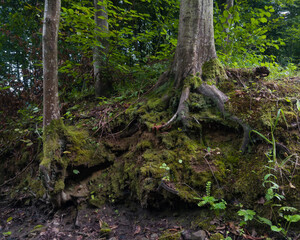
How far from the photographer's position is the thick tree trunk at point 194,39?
11.1 feet

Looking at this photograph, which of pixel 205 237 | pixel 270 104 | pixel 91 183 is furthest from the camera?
pixel 91 183

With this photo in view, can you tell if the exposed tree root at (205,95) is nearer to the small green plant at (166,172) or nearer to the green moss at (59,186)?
the small green plant at (166,172)

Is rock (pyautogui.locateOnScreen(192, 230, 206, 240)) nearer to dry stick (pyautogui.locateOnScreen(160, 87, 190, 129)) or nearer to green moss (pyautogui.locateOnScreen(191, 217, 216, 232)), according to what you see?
green moss (pyautogui.locateOnScreen(191, 217, 216, 232))

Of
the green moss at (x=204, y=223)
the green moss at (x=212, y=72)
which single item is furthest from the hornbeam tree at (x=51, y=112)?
the green moss at (x=212, y=72)

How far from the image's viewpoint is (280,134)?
2.37m

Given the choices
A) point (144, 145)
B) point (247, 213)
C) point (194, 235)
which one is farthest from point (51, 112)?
point (247, 213)

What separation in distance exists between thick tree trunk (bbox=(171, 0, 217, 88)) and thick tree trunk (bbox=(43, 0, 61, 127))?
87.1 inches

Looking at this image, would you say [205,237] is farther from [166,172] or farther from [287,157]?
[287,157]

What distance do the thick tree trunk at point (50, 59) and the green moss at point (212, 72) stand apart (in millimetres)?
2699

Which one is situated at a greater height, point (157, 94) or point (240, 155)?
point (157, 94)

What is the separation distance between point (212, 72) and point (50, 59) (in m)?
2.88

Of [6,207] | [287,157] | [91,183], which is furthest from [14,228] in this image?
[287,157]

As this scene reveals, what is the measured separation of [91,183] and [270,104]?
10.5 ft

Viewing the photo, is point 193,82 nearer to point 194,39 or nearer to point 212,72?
point 212,72
